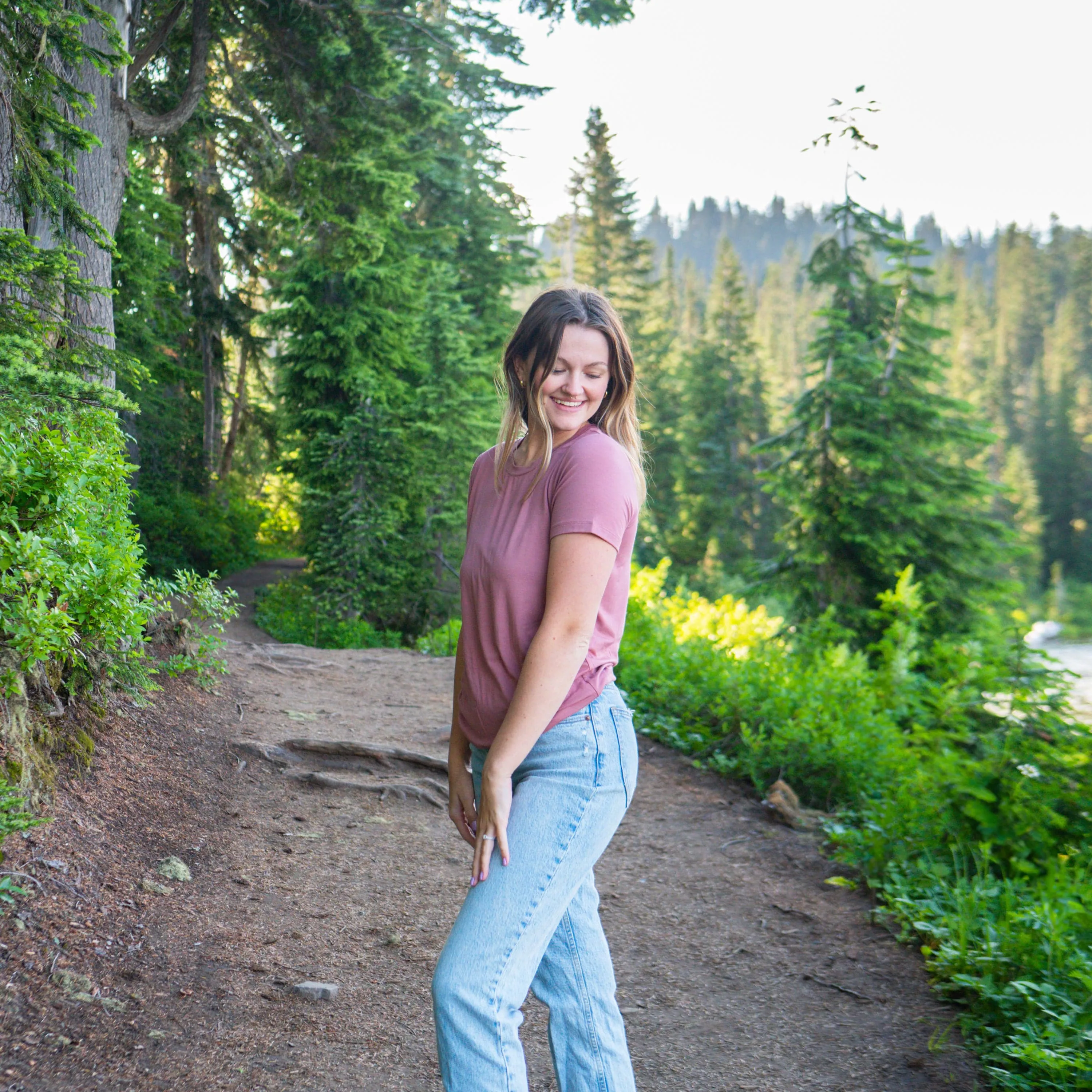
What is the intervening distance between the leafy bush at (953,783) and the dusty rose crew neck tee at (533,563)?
2.01 m

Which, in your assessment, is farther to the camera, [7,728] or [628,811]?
[628,811]

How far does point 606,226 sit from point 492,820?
35506 millimetres

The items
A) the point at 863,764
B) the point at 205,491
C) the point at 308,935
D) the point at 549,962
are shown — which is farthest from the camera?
the point at 205,491

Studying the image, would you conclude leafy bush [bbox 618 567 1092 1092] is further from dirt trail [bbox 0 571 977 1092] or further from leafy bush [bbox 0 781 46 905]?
leafy bush [bbox 0 781 46 905]

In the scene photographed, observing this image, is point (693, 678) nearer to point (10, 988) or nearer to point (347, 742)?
point (347, 742)

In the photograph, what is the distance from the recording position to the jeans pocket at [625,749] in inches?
70.7

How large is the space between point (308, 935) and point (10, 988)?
119 centimetres

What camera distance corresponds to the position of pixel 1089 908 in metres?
3.25

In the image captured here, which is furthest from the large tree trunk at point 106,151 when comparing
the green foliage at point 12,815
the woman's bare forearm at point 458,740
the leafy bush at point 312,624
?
the leafy bush at point 312,624

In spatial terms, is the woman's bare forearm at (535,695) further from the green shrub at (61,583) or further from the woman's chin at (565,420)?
the green shrub at (61,583)

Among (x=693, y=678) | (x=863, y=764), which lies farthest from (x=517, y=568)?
(x=693, y=678)

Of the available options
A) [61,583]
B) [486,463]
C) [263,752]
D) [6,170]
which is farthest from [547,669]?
[6,170]

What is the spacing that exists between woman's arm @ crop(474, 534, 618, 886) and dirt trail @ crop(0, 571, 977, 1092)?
1.52m

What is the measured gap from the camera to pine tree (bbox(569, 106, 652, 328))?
113 feet
